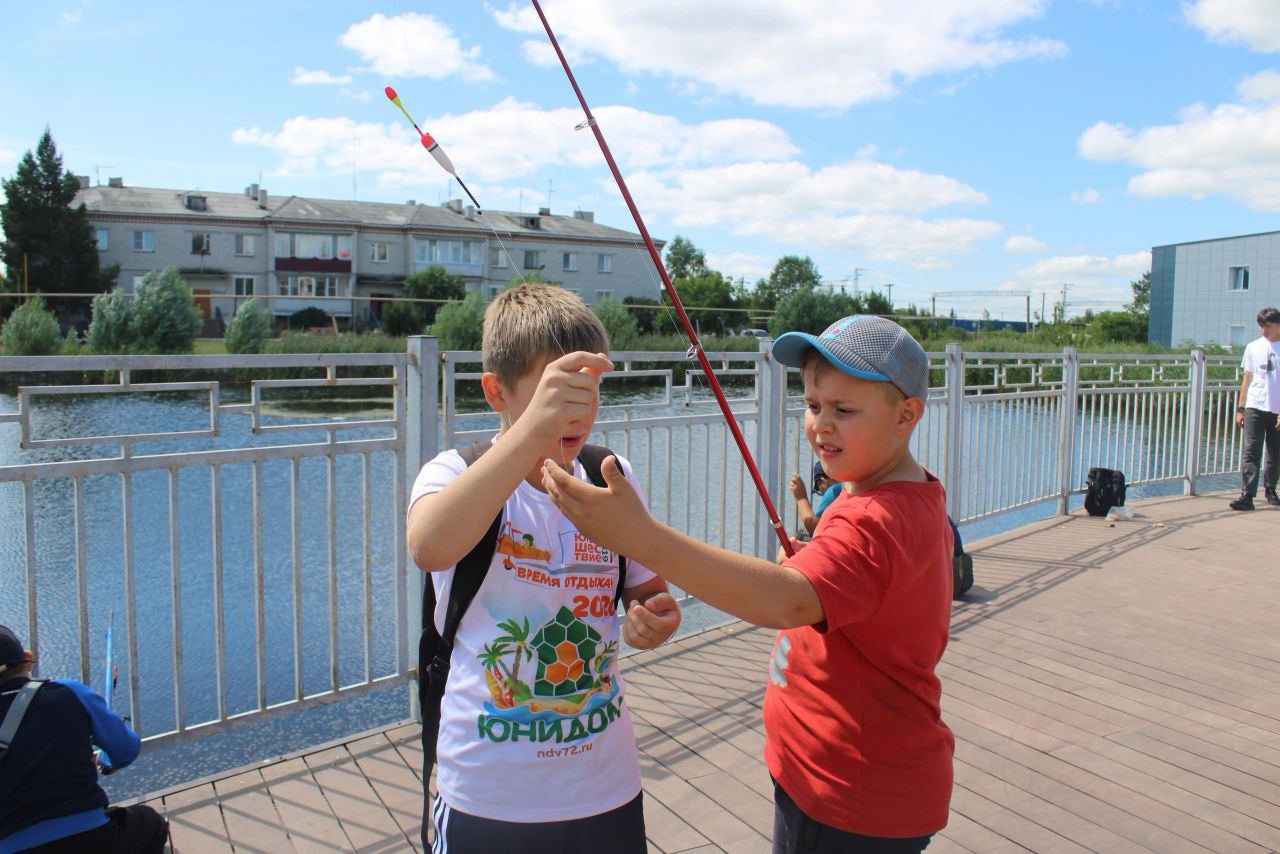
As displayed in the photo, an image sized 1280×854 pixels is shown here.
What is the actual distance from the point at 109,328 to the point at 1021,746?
20.0 meters

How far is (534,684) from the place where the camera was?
1.53 m

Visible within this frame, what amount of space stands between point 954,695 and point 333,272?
6017cm

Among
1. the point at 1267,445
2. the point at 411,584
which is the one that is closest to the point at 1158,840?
the point at 411,584

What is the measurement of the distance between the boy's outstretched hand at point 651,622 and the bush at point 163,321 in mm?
17935

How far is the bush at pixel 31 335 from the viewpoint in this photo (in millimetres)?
13498

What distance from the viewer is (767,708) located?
1.81 metres

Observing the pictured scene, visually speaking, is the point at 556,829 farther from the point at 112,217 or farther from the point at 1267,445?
the point at 112,217

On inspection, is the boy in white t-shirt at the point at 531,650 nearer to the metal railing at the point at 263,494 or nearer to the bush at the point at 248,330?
the metal railing at the point at 263,494

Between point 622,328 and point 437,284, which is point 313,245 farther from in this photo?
point 622,328

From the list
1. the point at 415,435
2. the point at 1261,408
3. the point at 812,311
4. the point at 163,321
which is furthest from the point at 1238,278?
the point at 415,435

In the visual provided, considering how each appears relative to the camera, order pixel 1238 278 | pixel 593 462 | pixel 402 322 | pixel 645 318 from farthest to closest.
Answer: pixel 402 322 → pixel 1238 278 → pixel 645 318 → pixel 593 462

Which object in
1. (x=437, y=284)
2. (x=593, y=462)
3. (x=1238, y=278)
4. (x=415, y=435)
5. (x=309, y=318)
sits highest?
(x=437, y=284)

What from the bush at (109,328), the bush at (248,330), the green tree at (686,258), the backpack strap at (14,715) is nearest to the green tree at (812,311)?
the bush at (248,330)

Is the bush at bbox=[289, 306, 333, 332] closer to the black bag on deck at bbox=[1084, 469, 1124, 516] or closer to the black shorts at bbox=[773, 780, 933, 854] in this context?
the black bag on deck at bbox=[1084, 469, 1124, 516]
